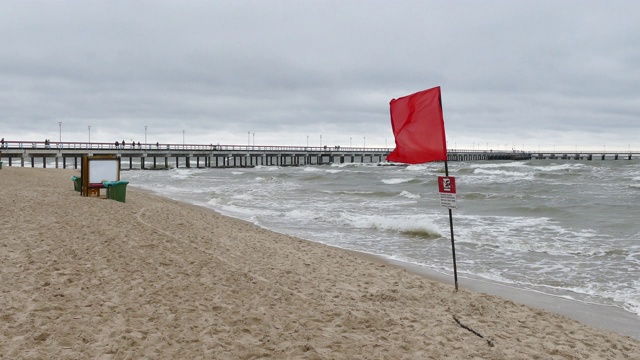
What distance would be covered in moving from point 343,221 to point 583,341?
12133mm

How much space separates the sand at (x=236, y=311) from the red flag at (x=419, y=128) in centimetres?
203

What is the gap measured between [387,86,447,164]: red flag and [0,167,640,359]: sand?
6.67 feet

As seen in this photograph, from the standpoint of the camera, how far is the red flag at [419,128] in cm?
622

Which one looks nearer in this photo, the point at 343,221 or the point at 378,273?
the point at 378,273

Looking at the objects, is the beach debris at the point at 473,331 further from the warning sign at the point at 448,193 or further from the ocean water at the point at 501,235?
the ocean water at the point at 501,235

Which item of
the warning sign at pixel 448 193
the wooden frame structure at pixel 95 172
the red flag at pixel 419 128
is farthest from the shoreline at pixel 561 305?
the wooden frame structure at pixel 95 172

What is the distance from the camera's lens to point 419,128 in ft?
21.1

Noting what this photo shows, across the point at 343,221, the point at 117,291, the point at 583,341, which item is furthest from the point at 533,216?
the point at 117,291

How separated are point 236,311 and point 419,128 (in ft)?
11.3

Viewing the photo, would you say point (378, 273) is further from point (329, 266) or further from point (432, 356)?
point (432, 356)

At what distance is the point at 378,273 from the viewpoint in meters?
8.27

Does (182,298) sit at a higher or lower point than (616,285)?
higher

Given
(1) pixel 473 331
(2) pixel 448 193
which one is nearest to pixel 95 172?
(2) pixel 448 193

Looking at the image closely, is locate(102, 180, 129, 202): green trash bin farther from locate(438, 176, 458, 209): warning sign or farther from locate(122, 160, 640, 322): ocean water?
locate(438, 176, 458, 209): warning sign
